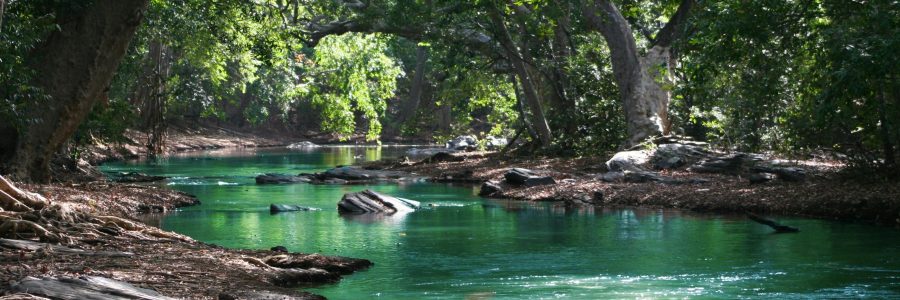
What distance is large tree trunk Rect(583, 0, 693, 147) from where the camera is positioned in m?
30.9

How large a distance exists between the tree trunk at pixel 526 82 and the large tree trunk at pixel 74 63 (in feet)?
55.2

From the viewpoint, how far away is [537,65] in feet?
118

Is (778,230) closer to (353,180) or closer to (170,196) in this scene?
(170,196)

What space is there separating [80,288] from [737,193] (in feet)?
51.9

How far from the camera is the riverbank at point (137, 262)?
945 centimetres

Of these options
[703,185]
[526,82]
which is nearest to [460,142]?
[526,82]

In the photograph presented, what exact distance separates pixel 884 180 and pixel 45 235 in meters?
14.1

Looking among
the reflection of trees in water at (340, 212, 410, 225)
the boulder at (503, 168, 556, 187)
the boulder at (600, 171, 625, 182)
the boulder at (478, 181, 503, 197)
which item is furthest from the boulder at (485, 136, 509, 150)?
the reflection of trees in water at (340, 212, 410, 225)

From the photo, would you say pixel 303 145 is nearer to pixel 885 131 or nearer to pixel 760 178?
pixel 760 178

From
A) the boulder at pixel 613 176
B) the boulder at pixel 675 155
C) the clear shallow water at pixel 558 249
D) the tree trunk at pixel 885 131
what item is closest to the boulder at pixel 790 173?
the tree trunk at pixel 885 131

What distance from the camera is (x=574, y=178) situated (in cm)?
2714

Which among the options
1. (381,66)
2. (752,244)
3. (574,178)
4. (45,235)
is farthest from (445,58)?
(45,235)

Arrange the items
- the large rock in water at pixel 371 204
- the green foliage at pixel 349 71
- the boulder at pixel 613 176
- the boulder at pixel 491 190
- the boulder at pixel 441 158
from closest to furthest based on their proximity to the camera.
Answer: the large rock in water at pixel 371 204
the boulder at pixel 613 176
the boulder at pixel 491 190
the boulder at pixel 441 158
the green foliage at pixel 349 71

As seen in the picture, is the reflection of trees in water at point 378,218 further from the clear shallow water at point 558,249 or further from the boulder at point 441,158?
the boulder at point 441,158
